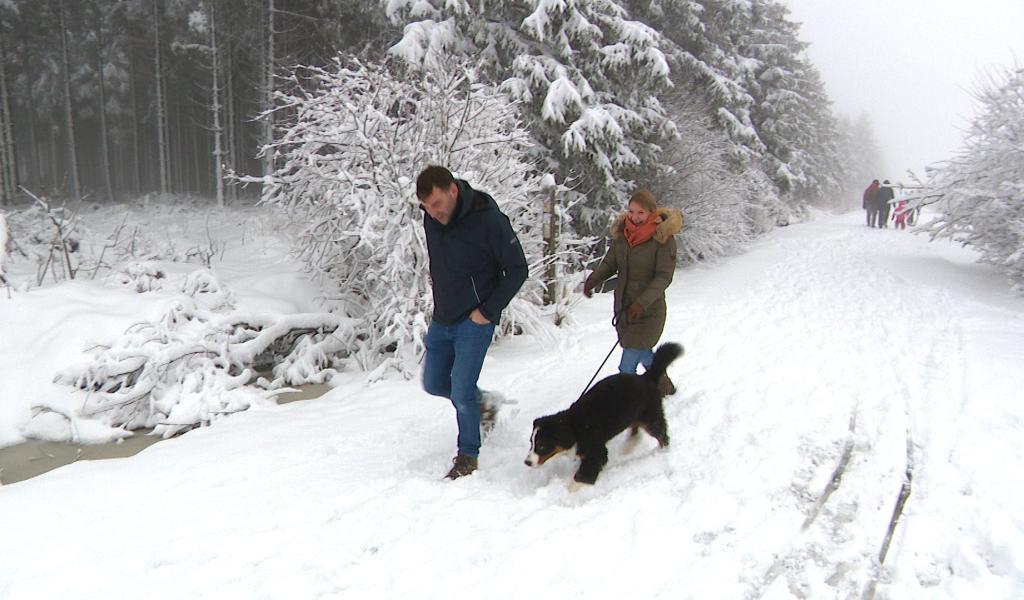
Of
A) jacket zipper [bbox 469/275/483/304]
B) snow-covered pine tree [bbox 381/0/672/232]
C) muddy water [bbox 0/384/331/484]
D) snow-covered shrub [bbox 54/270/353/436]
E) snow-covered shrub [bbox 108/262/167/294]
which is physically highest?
snow-covered pine tree [bbox 381/0/672/232]

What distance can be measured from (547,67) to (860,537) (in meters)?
9.73

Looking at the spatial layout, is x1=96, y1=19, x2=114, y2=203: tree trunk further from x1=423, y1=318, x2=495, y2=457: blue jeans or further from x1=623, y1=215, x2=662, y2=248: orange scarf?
x1=623, y1=215, x2=662, y2=248: orange scarf

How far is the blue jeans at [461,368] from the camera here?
11.2 feet

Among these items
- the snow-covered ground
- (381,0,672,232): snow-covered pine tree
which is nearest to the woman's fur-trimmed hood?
the snow-covered ground

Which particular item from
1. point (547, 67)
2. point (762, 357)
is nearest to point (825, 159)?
point (547, 67)

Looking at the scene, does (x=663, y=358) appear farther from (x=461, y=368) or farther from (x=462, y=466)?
(x=462, y=466)

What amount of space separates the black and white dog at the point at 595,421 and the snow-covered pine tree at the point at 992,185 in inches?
321

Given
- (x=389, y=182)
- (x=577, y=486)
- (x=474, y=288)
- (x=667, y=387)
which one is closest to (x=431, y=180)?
(x=474, y=288)

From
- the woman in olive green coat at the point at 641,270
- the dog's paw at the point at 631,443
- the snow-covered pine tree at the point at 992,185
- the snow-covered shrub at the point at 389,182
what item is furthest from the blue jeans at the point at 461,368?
the snow-covered pine tree at the point at 992,185

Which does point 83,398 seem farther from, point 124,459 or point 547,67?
point 547,67

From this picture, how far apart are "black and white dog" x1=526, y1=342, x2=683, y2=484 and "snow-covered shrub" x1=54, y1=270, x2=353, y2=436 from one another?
373 cm

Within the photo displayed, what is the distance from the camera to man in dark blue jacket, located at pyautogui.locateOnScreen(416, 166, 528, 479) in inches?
126

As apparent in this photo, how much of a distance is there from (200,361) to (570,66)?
8.51 meters

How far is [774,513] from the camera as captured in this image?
2.97 m
